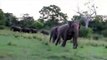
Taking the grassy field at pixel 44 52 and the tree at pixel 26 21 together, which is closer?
the grassy field at pixel 44 52

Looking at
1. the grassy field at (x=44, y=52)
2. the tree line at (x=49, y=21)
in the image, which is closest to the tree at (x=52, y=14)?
the tree line at (x=49, y=21)

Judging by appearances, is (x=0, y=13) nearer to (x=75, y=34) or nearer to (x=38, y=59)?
(x=75, y=34)

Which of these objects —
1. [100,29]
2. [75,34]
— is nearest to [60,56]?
[75,34]

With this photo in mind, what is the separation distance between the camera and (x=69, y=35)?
1823 cm

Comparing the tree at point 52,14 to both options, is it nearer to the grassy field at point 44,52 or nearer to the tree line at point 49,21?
the tree line at point 49,21

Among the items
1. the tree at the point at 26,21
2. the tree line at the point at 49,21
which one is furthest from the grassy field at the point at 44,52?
the tree at the point at 26,21

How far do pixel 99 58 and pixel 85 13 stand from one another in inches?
2203

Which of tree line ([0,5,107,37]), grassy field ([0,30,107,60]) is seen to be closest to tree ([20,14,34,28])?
tree line ([0,5,107,37])

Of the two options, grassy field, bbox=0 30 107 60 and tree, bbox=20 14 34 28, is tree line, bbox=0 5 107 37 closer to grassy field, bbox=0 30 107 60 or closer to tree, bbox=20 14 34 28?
tree, bbox=20 14 34 28

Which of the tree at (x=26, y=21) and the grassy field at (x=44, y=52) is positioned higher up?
the grassy field at (x=44, y=52)

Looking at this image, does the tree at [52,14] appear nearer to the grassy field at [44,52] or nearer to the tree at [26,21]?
the tree at [26,21]

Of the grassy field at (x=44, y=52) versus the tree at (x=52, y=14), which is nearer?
the grassy field at (x=44, y=52)

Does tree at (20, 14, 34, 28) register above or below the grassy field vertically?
below

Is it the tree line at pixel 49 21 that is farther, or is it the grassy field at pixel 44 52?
the tree line at pixel 49 21
